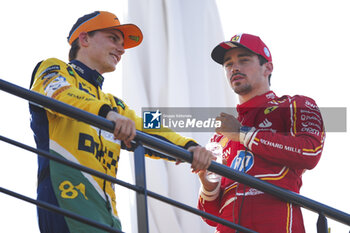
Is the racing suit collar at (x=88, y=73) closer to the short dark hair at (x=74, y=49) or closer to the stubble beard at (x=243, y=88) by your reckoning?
the short dark hair at (x=74, y=49)

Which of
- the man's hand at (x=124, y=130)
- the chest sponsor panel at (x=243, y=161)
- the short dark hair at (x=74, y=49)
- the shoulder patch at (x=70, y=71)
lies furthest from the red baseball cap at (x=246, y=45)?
the man's hand at (x=124, y=130)

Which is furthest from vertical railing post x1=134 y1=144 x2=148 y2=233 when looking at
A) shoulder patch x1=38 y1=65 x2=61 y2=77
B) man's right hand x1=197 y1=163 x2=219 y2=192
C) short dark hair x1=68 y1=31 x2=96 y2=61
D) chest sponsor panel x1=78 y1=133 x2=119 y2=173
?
short dark hair x1=68 y1=31 x2=96 y2=61

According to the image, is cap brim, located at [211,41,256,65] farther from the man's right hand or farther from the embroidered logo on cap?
the man's right hand

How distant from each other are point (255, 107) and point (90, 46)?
27.8 inches

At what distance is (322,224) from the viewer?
1.81m

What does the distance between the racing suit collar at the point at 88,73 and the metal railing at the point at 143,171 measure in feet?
1.88

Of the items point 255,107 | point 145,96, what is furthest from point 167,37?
point 255,107

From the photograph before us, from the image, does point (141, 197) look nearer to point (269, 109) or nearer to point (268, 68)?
point (269, 109)

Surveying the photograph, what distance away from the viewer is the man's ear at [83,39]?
7.54 ft

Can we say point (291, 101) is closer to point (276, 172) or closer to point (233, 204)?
point (276, 172)

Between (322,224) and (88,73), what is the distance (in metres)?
0.97

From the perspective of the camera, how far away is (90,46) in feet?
7.50

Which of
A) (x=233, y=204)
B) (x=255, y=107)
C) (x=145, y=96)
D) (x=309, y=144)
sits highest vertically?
(x=145, y=96)

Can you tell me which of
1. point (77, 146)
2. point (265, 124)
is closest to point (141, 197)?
point (77, 146)
